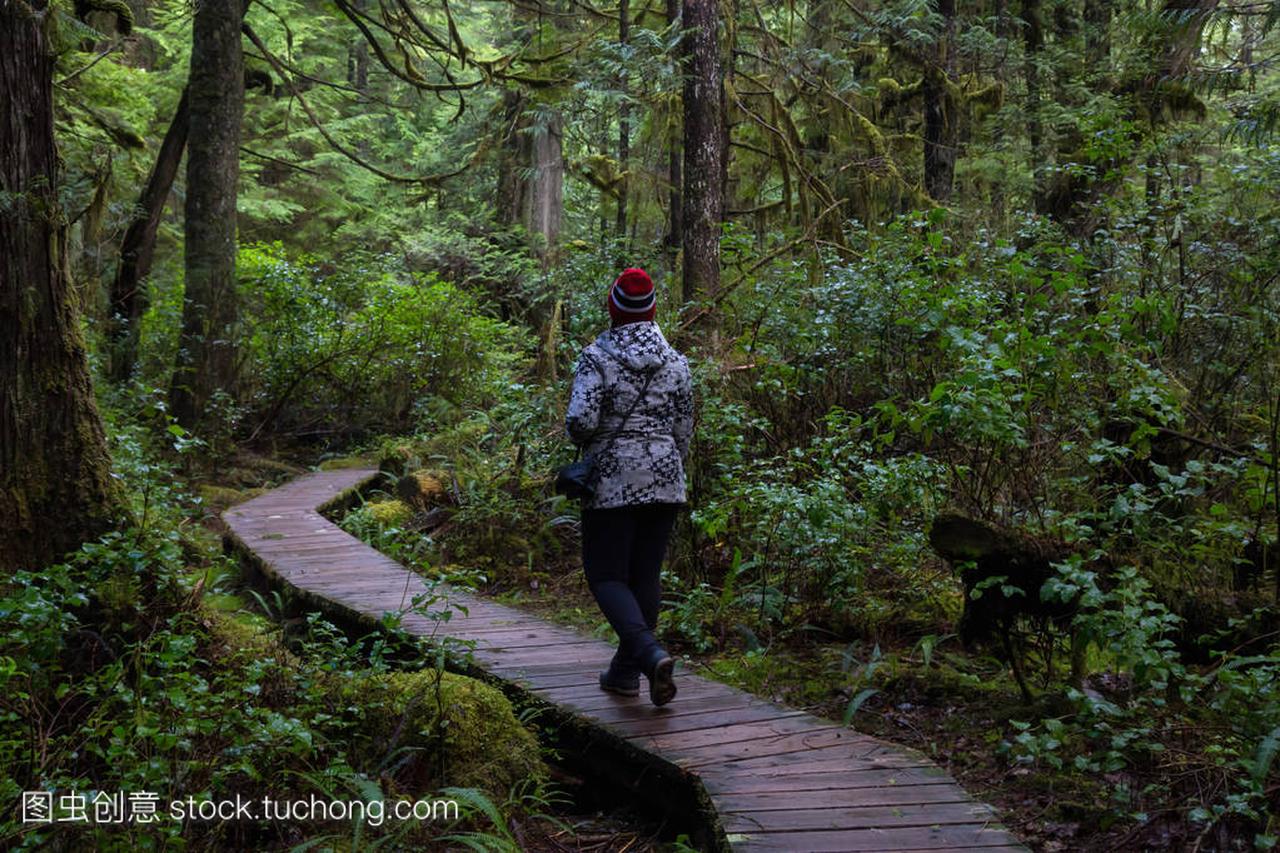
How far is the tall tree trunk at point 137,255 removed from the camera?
13.7 meters

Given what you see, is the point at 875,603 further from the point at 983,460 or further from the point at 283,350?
the point at 283,350

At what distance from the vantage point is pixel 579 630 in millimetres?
7160

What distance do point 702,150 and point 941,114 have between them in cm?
547

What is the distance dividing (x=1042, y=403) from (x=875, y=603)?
1777 mm

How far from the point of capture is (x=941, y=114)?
14695 millimetres

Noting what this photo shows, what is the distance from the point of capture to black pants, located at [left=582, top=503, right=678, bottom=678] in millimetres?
5152

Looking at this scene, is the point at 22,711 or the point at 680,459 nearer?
the point at 22,711

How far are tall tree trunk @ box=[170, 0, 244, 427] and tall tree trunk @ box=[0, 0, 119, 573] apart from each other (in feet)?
25.2

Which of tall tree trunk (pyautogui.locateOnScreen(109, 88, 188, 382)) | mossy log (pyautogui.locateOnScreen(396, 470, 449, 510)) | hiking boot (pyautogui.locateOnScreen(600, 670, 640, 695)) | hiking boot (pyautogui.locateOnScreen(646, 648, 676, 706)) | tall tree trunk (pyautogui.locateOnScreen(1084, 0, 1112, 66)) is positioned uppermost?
tall tree trunk (pyautogui.locateOnScreen(1084, 0, 1112, 66))

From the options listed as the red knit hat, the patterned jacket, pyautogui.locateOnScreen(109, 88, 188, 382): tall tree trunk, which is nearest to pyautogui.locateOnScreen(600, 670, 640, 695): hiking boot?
the patterned jacket

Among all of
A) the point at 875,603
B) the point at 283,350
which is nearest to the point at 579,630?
the point at 875,603

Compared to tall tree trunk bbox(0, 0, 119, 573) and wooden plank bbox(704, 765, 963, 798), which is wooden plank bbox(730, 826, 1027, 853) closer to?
wooden plank bbox(704, 765, 963, 798)

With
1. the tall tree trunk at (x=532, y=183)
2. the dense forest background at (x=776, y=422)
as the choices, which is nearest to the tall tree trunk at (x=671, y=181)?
→ the dense forest background at (x=776, y=422)

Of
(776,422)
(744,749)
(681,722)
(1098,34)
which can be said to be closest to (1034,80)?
(1098,34)
